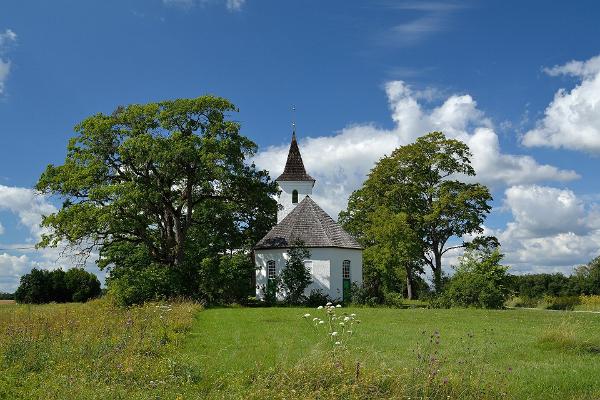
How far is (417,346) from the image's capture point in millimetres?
13930

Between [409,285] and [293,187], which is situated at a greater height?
[293,187]

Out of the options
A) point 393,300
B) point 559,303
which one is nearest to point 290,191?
point 393,300

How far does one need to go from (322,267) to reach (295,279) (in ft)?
7.48

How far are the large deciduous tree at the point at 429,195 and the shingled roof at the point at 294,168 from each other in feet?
19.9

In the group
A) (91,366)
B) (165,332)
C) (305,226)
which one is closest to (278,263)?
(305,226)

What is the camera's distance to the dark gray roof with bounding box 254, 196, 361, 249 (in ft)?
130

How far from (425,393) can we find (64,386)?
593cm

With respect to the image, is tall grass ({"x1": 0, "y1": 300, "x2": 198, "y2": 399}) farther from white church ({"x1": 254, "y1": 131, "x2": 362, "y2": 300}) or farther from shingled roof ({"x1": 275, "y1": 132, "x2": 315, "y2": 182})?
shingled roof ({"x1": 275, "y1": 132, "x2": 315, "y2": 182})

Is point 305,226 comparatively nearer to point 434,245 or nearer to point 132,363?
point 434,245

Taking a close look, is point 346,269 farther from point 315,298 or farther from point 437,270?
point 437,270

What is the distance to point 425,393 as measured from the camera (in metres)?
9.45

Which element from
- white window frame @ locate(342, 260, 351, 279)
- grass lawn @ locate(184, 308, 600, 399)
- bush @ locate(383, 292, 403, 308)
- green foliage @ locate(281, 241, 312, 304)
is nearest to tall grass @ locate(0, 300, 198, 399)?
grass lawn @ locate(184, 308, 600, 399)

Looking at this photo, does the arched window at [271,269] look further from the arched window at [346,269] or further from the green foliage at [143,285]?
the green foliage at [143,285]

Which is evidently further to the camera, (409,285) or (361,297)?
(409,285)
